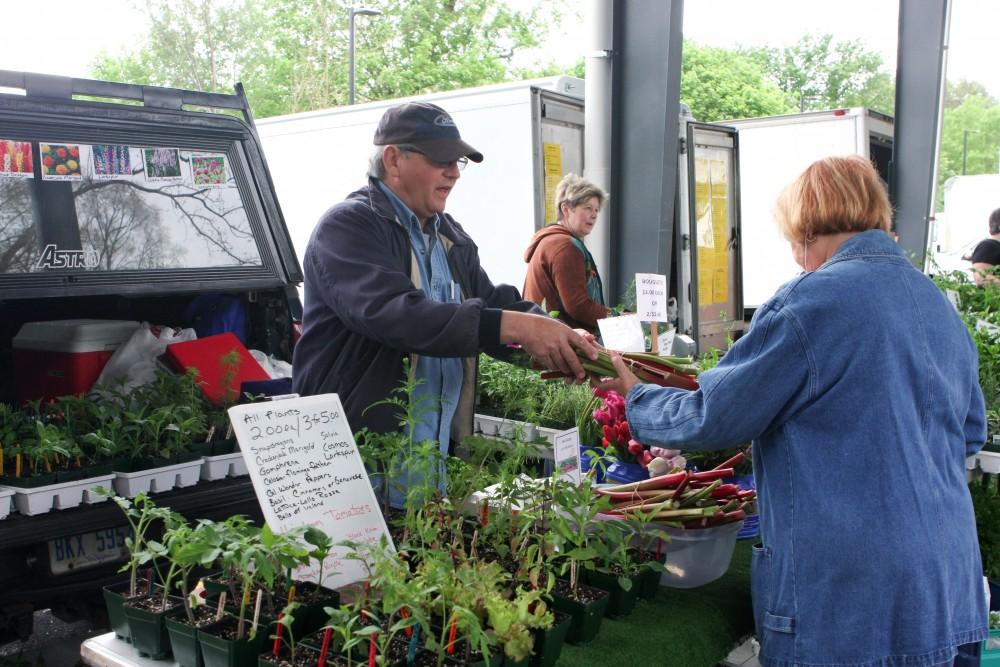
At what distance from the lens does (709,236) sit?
8.95m

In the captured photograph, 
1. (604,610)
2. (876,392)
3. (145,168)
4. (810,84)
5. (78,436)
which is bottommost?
(604,610)

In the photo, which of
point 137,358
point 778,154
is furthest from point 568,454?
point 778,154

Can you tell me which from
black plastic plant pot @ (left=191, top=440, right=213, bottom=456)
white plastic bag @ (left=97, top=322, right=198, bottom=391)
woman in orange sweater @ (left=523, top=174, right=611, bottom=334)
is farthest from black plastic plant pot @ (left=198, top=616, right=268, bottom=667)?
woman in orange sweater @ (left=523, top=174, right=611, bottom=334)

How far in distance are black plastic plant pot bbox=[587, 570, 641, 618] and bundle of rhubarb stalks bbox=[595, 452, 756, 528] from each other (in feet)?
0.63

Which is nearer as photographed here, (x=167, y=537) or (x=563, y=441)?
(x=167, y=537)

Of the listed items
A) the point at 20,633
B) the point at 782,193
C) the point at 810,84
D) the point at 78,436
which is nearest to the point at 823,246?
the point at 782,193

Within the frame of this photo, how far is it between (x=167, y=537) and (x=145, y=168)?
2571mm

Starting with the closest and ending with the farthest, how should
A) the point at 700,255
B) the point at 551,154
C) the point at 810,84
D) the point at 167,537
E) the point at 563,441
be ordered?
the point at 167,537, the point at 563,441, the point at 551,154, the point at 700,255, the point at 810,84

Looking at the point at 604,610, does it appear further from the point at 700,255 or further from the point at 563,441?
the point at 700,255

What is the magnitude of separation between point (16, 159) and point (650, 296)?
2.88 m

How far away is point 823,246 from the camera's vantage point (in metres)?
2.19

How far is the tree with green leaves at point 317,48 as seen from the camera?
30797mm

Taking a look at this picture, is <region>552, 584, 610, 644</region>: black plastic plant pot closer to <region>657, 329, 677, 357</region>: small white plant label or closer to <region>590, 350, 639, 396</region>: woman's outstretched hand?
<region>590, 350, 639, 396</region>: woman's outstretched hand

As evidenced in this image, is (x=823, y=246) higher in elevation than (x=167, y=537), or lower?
higher
